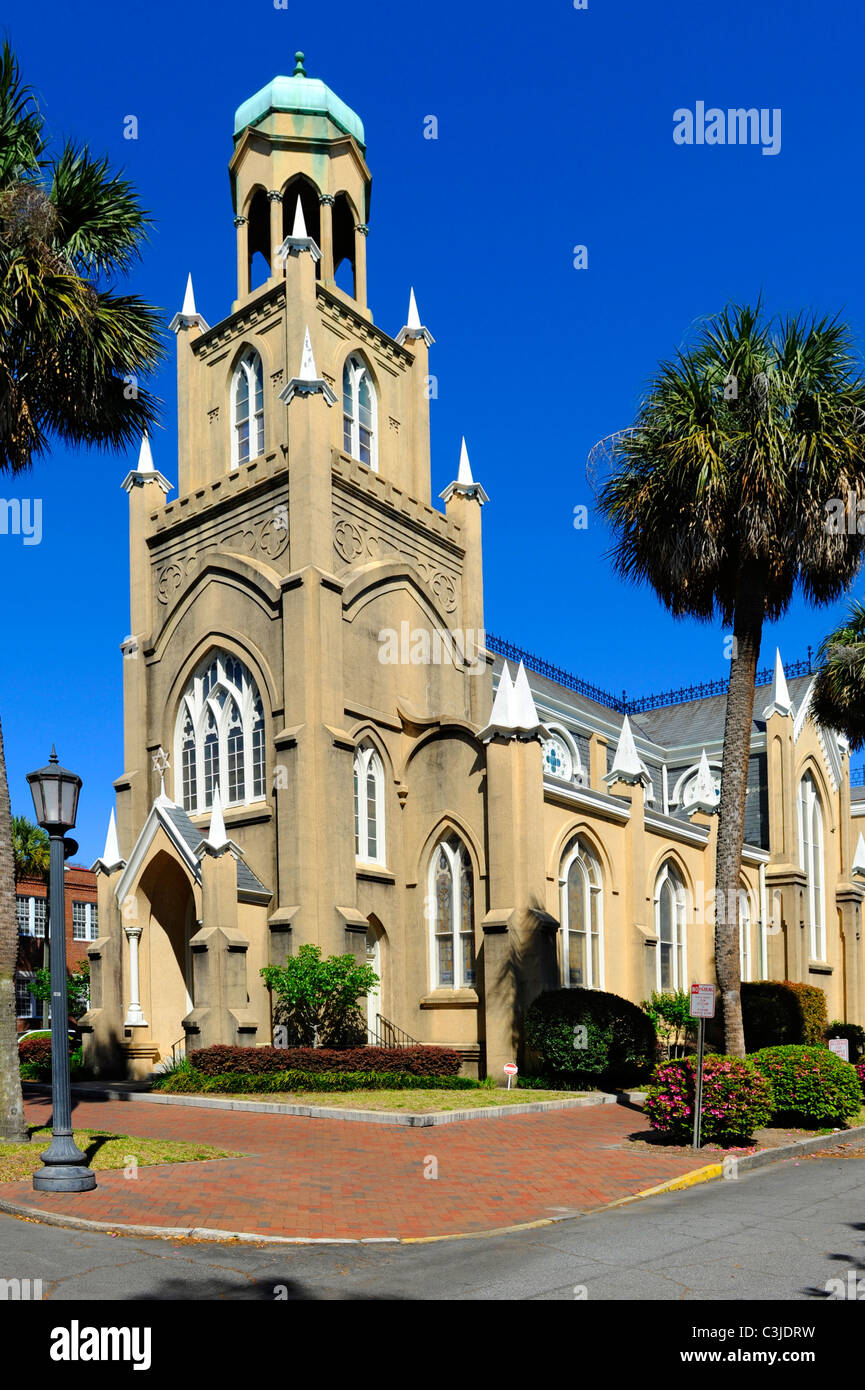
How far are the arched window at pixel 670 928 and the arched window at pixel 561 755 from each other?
5.75 metres

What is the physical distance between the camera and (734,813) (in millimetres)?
18656

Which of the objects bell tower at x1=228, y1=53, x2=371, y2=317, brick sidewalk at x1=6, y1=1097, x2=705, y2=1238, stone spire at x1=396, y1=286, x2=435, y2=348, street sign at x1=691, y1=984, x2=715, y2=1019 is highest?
bell tower at x1=228, y1=53, x2=371, y2=317

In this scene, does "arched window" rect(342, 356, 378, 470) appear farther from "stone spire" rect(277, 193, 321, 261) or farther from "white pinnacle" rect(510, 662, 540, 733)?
"white pinnacle" rect(510, 662, 540, 733)

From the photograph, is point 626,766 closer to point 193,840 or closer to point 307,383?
point 193,840

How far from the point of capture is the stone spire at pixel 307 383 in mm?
27625

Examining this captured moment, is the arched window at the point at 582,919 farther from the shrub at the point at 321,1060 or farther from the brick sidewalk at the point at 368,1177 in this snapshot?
the brick sidewalk at the point at 368,1177

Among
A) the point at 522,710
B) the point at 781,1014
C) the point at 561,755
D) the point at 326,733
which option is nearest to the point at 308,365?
the point at 326,733

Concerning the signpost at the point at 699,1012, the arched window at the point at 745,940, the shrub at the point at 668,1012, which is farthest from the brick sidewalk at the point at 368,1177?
the arched window at the point at 745,940

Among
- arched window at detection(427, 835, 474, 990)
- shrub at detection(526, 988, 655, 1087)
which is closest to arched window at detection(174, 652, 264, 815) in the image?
arched window at detection(427, 835, 474, 990)

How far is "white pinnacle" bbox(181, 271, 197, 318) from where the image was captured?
33094 millimetres

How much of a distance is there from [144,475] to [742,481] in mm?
18764

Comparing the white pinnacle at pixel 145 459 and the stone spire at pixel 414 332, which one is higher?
the stone spire at pixel 414 332

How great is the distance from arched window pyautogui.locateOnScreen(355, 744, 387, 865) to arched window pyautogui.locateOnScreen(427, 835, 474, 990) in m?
1.36

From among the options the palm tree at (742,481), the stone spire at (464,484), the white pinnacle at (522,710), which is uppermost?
the stone spire at (464,484)
